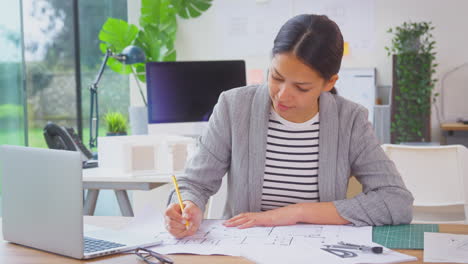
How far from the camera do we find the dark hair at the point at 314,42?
148 cm

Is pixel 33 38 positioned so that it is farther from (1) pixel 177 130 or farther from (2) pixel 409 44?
(2) pixel 409 44

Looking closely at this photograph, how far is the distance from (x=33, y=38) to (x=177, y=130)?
198cm

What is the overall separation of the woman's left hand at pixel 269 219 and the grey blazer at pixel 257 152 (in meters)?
0.15

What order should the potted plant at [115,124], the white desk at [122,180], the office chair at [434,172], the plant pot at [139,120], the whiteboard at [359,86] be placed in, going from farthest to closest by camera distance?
the whiteboard at [359,86] → the potted plant at [115,124] → the plant pot at [139,120] → the white desk at [122,180] → the office chair at [434,172]

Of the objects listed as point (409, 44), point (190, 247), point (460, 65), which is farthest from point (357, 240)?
point (460, 65)

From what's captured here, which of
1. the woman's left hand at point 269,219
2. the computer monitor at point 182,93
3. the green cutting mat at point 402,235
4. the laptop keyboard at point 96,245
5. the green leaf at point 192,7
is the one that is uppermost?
the green leaf at point 192,7

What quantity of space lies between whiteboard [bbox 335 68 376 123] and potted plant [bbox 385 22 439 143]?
Result: 9.8 inches

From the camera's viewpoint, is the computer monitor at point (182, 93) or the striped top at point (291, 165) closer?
the striped top at point (291, 165)

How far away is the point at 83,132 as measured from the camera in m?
5.44

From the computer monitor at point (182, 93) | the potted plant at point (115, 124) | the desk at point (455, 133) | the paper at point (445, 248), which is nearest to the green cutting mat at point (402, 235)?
the paper at point (445, 248)

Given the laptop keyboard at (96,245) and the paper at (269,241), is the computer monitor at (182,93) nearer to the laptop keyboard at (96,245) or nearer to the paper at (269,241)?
the paper at (269,241)

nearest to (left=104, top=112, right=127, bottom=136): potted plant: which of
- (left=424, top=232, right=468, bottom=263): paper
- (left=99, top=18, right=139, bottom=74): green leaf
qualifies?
(left=99, top=18, right=139, bottom=74): green leaf

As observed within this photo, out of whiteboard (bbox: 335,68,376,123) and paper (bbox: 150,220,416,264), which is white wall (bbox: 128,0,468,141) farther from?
paper (bbox: 150,220,416,264)

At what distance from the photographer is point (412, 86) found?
5090mm
